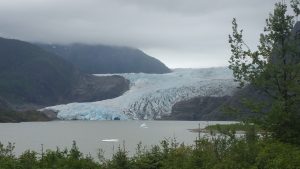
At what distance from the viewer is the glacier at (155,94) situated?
171750mm

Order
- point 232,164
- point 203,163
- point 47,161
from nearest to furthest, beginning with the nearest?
point 232,164
point 203,163
point 47,161

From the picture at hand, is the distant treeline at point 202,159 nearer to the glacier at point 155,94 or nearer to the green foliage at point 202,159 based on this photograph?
the green foliage at point 202,159

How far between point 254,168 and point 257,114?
7116 mm

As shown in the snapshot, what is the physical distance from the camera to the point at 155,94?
172125mm

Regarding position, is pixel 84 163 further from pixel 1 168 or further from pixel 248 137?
pixel 248 137

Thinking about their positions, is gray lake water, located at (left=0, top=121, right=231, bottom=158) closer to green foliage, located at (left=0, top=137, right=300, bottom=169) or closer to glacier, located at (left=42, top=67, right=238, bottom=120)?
green foliage, located at (left=0, top=137, right=300, bottom=169)

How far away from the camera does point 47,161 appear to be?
55.3 ft

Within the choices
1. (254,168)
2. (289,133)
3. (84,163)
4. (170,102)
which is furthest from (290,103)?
(170,102)

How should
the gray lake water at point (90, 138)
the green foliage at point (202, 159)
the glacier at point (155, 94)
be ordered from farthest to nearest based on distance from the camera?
the glacier at point (155, 94)
the gray lake water at point (90, 138)
the green foliage at point (202, 159)

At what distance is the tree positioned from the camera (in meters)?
18.0

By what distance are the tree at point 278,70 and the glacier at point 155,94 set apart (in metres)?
148

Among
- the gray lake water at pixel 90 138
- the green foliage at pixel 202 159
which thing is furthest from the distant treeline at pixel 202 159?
the gray lake water at pixel 90 138

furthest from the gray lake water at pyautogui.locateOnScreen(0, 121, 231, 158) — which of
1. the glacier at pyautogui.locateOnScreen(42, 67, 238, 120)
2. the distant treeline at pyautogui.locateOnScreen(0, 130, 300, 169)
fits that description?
the glacier at pyautogui.locateOnScreen(42, 67, 238, 120)

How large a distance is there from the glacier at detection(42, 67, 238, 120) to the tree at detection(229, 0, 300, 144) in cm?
14838
